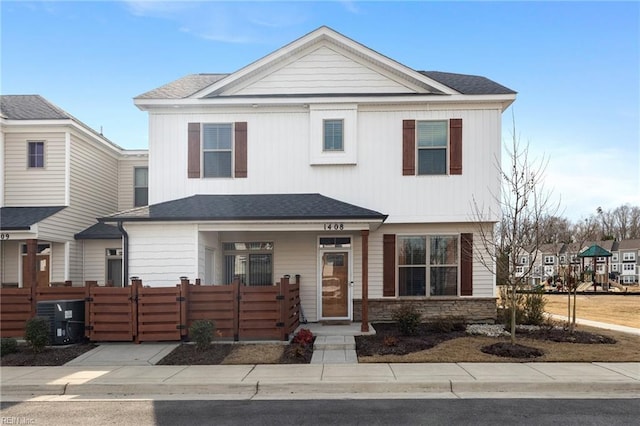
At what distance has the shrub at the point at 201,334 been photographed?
10508 millimetres

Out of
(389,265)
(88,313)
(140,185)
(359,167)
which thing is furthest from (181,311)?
(140,185)

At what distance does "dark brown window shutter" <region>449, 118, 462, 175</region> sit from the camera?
1420cm

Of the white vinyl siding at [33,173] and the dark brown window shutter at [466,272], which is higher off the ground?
the white vinyl siding at [33,173]

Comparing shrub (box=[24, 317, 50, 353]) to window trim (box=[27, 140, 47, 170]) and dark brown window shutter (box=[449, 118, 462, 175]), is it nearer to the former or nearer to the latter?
window trim (box=[27, 140, 47, 170])

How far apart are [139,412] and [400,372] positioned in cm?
437

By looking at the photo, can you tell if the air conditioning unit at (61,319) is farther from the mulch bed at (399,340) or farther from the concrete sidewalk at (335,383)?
the mulch bed at (399,340)

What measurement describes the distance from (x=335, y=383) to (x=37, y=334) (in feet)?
21.7

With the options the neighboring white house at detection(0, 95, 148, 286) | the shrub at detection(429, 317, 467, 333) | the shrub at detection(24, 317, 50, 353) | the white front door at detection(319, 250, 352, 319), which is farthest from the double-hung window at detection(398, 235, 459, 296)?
the neighboring white house at detection(0, 95, 148, 286)

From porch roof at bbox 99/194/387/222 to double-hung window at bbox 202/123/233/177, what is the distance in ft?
2.74

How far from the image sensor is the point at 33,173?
53.3 ft

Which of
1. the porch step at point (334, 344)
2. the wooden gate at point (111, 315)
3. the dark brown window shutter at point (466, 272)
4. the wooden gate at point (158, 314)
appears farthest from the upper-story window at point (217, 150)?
the dark brown window shutter at point (466, 272)

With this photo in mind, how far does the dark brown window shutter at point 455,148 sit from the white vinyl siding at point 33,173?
12.5 m

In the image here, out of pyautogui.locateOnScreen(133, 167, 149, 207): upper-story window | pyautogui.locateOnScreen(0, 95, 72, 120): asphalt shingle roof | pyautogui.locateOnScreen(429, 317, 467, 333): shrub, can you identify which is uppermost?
pyautogui.locateOnScreen(0, 95, 72, 120): asphalt shingle roof

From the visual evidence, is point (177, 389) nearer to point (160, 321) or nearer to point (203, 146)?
point (160, 321)
